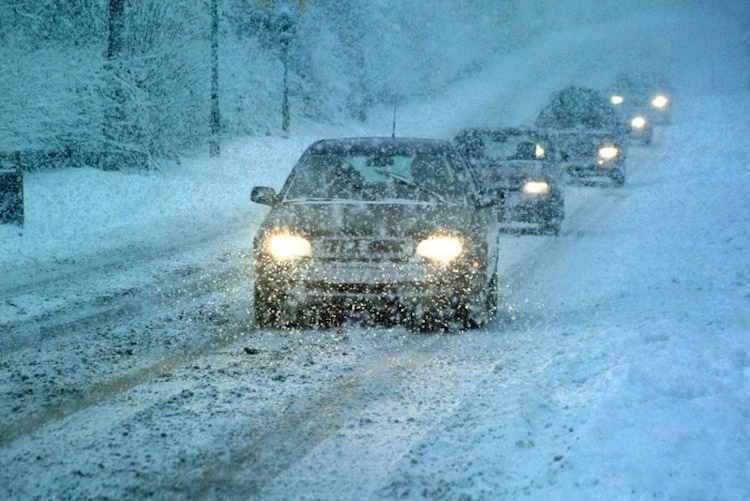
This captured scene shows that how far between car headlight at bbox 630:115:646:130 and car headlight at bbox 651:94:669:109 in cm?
557

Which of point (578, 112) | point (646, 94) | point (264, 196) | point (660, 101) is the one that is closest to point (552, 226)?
point (264, 196)

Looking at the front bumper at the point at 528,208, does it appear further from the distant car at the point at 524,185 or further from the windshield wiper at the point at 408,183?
the windshield wiper at the point at 408,183

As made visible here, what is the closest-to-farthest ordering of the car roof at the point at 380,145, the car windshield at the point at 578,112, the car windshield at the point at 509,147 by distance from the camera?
1. the car roof at the point at 380,145
2. the car windshield at the point at 509,147
3. the car windshield at the point at 578,112

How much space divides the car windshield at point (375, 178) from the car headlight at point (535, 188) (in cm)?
520

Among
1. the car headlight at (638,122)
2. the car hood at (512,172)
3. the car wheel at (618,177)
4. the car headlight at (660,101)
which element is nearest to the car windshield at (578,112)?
the car wheel at (618,177)

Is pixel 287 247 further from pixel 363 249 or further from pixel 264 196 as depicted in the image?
pixel 264 196

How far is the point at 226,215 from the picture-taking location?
1630 centimetres

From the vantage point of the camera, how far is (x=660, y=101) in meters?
35.2

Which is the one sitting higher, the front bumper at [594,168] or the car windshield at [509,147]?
the car windshield at [509,147]

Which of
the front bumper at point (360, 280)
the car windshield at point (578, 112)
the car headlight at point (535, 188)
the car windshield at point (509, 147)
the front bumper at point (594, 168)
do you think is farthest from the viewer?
the car windshield at point (578, 112)

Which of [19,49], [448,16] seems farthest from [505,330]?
[448,16]

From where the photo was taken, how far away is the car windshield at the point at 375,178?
7684 millimetres

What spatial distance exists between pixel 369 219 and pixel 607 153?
1439 centimetres

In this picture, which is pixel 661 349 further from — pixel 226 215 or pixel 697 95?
pixel 697 95
